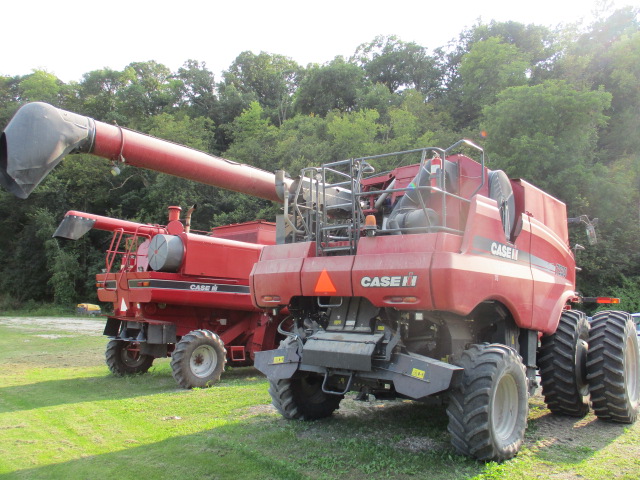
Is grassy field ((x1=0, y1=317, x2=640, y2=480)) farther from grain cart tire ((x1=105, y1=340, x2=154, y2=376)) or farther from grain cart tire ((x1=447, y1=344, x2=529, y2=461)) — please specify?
grain cart tire ((x1=105, y1=340, x2=154, y2=376))

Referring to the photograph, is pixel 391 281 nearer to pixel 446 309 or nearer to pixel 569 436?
pixel 446 309

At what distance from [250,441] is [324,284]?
1852 mm

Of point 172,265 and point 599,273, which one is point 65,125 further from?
point 599,273

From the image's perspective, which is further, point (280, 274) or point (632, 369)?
point (632, 369)

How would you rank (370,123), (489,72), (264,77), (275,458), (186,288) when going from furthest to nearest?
(264,77) → (489,72) → (370,123) → (186,288) → (275,458)

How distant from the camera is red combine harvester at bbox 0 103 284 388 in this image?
7.59m

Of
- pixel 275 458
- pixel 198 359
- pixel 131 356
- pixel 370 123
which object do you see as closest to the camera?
pixel 275 458

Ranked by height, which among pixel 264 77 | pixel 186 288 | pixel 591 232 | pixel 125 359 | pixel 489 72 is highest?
pixel 264 77

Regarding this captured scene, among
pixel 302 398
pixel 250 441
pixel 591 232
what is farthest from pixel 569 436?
pixel 250 441

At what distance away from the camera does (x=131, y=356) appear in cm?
1152

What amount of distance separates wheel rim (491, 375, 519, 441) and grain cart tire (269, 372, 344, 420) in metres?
2.17

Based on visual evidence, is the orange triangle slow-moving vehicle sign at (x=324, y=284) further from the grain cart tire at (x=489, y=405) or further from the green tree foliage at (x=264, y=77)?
the green tree foliage at (x=264, y=77)

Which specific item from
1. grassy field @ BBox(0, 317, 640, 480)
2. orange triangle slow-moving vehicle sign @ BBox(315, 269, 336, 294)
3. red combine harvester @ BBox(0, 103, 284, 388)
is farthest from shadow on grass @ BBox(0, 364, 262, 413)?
orange triangle slow-moving vehicle sign @ BBox(315, 269, 336, 294)

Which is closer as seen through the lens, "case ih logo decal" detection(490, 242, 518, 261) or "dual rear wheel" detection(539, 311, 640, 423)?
"case ih logo decal" detection(490, 242, 518, 261)
